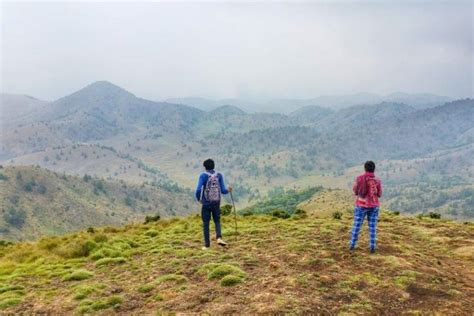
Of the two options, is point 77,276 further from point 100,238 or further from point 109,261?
point 100,238

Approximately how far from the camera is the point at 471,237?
61.9 ft

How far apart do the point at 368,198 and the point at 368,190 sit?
292 mm

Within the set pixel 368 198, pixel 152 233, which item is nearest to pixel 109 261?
pixel 152 233

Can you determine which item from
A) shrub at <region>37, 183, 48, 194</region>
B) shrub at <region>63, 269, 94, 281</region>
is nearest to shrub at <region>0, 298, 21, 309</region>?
shrub at <region>63, 269, 94, 281</region>

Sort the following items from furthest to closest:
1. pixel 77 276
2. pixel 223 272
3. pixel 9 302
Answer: pixel 77 276 → pixel 223 272 → pixel 9 302

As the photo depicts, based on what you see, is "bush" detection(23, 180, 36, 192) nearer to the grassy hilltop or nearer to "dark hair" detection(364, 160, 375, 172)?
the grassy hilltop

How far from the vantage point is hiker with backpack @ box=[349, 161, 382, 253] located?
1490 centimetres

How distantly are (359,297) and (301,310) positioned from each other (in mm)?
1901

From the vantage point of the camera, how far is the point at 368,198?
49.1 feet

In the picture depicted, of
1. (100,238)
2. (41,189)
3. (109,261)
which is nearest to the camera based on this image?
(109,261)

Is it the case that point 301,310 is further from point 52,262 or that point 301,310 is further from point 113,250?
point 52,262

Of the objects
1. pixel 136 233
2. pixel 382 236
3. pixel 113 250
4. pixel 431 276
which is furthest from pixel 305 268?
pixel 136 233

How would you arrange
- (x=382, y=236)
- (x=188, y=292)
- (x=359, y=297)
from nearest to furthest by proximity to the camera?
(x=359, y=297) < (x=188, y=292) < (x=382, y=236)

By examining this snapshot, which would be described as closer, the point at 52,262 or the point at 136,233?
the point at 52,262
